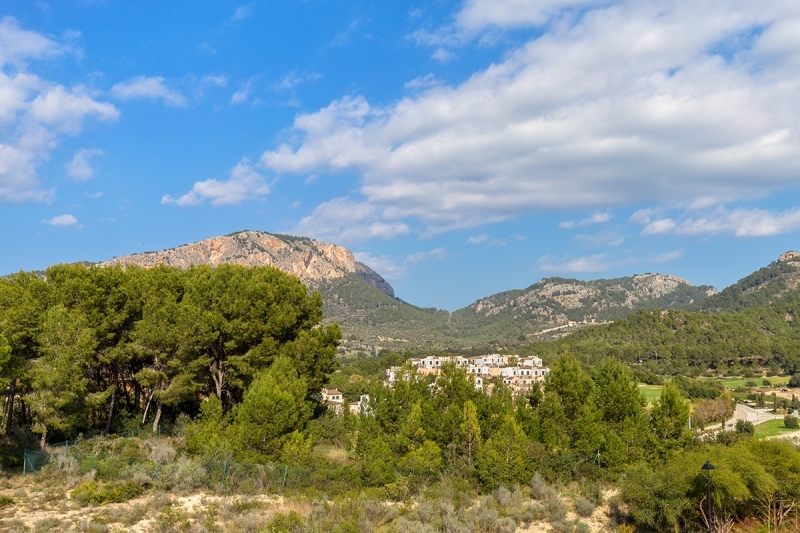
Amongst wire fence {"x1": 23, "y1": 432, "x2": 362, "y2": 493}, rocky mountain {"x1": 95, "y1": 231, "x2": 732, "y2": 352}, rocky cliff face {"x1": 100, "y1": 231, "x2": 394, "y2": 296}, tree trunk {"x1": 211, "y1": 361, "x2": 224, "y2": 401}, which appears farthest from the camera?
rocky cliff face {"x1": 100, "y1": 231, "x2": 394, "y2": 296}

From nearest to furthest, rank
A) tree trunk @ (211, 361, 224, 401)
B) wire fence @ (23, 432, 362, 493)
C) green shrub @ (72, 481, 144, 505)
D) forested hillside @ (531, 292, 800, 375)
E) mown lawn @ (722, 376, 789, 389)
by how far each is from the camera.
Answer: green shrub @ (72, 481, 144, 505) → wire fence @ (23, 432, 362, 493) → tree trunk @ (211, 361, 224, 401) → mown lawn @ (722, 376, 789, 389) → forested hillside @ (531, 292, 800, 375)

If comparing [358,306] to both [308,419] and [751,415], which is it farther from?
[308,419]

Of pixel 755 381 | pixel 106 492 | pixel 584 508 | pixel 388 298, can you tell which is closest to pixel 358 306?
pixel 388 298

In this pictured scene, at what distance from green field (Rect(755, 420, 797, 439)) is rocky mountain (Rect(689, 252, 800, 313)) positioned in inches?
4612

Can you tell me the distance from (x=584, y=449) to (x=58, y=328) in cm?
2062

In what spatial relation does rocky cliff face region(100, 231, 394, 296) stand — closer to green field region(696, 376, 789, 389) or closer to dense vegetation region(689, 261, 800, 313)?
green field region(696, 376, 789, 389)

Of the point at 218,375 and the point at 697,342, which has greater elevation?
the point at 218,375

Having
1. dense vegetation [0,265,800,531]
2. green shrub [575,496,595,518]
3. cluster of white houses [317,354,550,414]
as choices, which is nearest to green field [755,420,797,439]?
dense vegetation [0,265,800,531]

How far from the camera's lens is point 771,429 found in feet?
153

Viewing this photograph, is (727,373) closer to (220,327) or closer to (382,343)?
(382,343)

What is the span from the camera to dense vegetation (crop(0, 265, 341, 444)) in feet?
69.0

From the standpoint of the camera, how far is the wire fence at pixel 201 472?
17750 millimetres

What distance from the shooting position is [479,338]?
17312 cm

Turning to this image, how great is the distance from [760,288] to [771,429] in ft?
487
